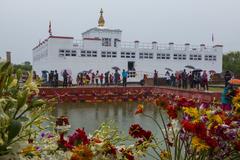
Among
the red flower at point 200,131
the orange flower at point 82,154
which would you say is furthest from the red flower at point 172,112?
the orange flower at point 82,154

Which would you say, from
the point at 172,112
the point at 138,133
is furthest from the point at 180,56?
the point at 138,133

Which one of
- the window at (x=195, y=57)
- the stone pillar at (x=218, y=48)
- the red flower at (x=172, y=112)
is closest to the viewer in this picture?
the red flower at (x=172, y=112)

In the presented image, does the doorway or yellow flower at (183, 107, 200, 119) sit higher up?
the doorway

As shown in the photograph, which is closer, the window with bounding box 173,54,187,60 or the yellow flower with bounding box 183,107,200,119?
the yellow flower with bounding box 183,107,200,119

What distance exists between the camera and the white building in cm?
2992

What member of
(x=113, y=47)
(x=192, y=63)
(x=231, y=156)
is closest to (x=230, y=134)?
(x=231, y=156)

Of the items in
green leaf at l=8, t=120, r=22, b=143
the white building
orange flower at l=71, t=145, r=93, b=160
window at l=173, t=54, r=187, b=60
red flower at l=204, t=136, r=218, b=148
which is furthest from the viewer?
window at l=173, t=54, r=187, b=60

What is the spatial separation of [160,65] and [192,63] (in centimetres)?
296

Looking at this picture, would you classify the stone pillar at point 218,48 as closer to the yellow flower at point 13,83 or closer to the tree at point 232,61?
the tree at point 232,61

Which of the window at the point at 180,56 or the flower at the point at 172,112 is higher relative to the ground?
the window at the point at 180,56

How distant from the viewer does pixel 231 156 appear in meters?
2.87

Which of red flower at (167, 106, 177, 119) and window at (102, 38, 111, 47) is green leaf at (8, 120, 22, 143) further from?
window at (102, 38, 111, 47)

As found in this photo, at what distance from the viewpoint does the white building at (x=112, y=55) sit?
29922mm

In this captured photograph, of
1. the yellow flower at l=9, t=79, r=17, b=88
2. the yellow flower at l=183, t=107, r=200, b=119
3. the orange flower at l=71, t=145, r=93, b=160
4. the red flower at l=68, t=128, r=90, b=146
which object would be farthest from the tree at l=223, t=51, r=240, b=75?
the yellow flower at l=9, t=79, r=17, b=88
